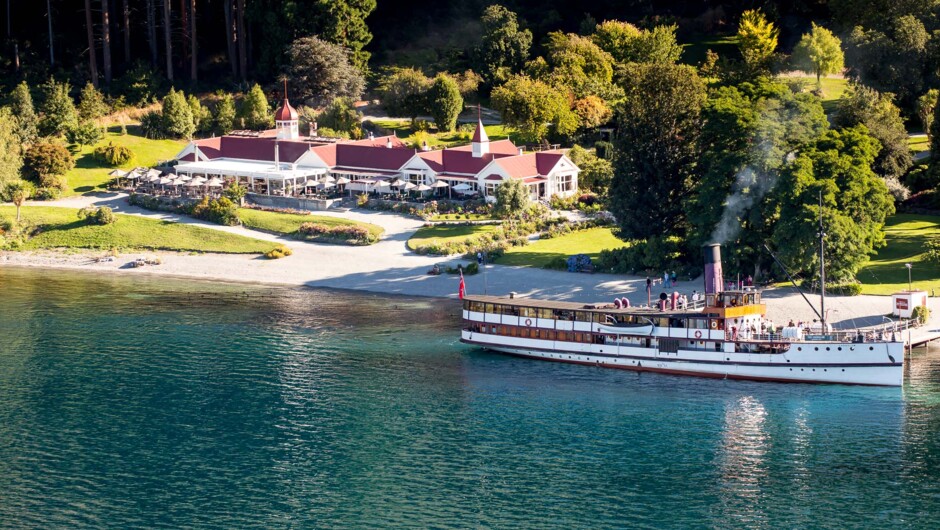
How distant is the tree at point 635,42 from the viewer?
491 ft

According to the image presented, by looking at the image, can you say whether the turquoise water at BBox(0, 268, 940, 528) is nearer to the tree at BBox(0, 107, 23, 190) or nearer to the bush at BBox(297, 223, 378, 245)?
the bush at BBox(297, 223, 378, 245)

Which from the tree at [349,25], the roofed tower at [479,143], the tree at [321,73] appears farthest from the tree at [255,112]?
the roofed tower at [479,143]

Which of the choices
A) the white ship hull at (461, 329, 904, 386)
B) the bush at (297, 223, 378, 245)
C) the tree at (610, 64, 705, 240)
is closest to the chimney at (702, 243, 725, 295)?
the white ship hull at (461, 329, 904, 386)

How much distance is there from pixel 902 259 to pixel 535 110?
1963 inches

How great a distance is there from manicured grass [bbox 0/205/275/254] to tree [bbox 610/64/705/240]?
3254cm

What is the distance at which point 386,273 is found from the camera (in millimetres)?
103812

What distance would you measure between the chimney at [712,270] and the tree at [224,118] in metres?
81.9

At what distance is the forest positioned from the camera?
92.4 meters

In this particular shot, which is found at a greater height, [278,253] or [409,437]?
[278,253]

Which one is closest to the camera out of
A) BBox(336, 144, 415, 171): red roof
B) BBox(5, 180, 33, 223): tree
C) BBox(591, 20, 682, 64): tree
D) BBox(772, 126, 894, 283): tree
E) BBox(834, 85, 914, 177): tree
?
BBox(772, 126, 894, 283): tree

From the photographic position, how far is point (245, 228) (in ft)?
391

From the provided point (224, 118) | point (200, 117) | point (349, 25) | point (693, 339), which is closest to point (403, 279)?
point (693, 339)

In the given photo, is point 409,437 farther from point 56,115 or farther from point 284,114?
point 56,115

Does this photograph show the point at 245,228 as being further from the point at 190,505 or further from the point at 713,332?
the point at 190,505
